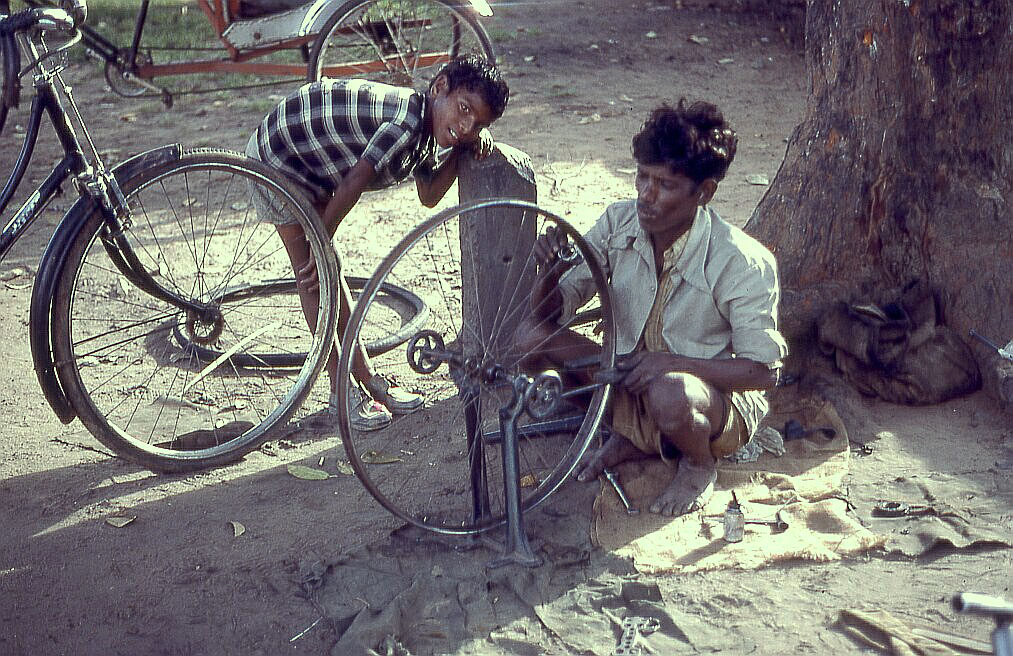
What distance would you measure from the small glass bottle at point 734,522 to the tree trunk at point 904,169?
3.19 feet

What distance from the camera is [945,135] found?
373 centimetres

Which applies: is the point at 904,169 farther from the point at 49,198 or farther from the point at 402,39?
the point at 402,39

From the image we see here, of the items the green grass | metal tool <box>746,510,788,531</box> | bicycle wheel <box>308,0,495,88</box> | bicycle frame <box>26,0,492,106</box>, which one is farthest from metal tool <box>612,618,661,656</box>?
the green grass

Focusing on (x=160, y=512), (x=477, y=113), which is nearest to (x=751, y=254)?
(x=477, y=113)

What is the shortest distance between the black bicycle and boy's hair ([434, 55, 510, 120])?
0.61m

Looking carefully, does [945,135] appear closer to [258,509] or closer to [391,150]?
[391,150]

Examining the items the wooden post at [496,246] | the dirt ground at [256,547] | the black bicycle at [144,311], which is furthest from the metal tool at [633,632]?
the black bicycle at [144,311]

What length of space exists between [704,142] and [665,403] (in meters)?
0.72

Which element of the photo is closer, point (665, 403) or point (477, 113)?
point (665, 403)

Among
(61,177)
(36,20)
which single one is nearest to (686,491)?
(61,177)

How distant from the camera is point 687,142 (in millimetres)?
2822

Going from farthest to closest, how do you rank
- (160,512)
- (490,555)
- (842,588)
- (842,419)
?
(842,419) < (160,512) < (490,555) < (842,588)

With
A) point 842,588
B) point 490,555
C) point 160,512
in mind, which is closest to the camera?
point 842,588

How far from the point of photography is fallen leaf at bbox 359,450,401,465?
11.3 ft
